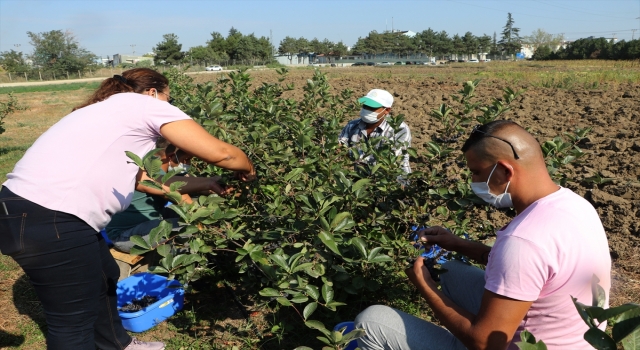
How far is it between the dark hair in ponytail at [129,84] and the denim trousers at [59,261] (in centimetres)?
53

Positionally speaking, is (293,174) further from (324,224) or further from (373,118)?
(373,118)

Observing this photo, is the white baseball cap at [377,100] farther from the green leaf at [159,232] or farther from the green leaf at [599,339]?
the green leaf at [599,339]

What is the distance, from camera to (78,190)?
195cm

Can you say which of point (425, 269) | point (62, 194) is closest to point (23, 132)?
point (62, 194)

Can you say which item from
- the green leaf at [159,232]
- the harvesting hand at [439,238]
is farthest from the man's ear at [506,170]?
the green leaf at [159,232]

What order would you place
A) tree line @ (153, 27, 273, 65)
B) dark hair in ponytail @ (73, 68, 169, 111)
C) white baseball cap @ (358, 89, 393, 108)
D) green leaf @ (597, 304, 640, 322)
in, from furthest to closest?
1. tree line @ (153, 27, 273, 65)
2. white baseball cap @ (358, 89, 393, 108)
3. dark hair in ponytail @ (73, 68, 169, 111)
4. green leaf @ (597, 304, 640, 322)

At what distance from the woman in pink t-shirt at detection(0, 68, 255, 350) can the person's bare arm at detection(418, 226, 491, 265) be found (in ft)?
2.99

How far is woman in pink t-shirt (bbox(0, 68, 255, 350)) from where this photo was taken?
192 centimetres

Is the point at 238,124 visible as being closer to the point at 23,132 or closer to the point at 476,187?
the point at 476,187

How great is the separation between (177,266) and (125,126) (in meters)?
0.61

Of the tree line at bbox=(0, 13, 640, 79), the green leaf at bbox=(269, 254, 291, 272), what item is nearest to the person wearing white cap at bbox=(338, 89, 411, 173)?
the green leaf at bbox=(269, 254, 291, 272)

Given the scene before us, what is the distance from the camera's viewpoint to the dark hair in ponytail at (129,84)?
2.20 meters

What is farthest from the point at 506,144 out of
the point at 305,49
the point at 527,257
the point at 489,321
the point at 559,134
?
the point at 305,49

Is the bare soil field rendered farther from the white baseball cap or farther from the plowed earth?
the white baseball cap
